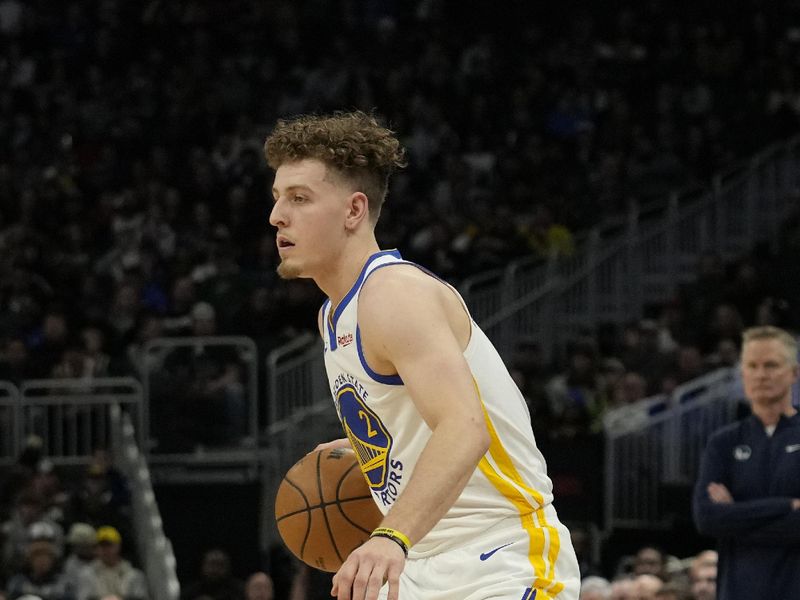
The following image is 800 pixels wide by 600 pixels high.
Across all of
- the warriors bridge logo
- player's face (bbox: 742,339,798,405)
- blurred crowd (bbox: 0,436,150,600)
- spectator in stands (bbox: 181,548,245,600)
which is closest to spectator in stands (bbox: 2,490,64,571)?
blurred crowd (bbox: 0,436,150,600)

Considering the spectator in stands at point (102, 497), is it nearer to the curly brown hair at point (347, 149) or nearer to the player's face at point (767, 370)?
the player's face at point (767, 370)

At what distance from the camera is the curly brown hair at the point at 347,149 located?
151 inches

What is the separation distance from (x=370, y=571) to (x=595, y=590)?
604cm

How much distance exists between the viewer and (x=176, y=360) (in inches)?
540

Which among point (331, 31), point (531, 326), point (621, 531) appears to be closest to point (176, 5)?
point (331, 31)

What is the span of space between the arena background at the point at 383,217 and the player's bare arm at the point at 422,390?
7339mm

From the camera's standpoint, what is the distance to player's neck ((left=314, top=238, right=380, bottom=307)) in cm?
388

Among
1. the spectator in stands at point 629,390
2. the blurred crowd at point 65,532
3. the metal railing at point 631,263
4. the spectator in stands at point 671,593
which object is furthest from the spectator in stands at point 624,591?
the metal railing at point 631,263

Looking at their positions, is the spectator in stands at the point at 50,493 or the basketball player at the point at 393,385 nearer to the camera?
the basketball player at the point at 393,385

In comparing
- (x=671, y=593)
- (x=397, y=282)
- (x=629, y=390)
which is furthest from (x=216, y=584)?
(x=397, y=282)

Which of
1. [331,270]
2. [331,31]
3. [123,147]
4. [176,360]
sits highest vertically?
[331,31]

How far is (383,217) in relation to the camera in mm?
17297

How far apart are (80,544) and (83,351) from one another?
10.0 ft

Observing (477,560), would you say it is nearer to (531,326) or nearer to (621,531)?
Answer: (621,531)
